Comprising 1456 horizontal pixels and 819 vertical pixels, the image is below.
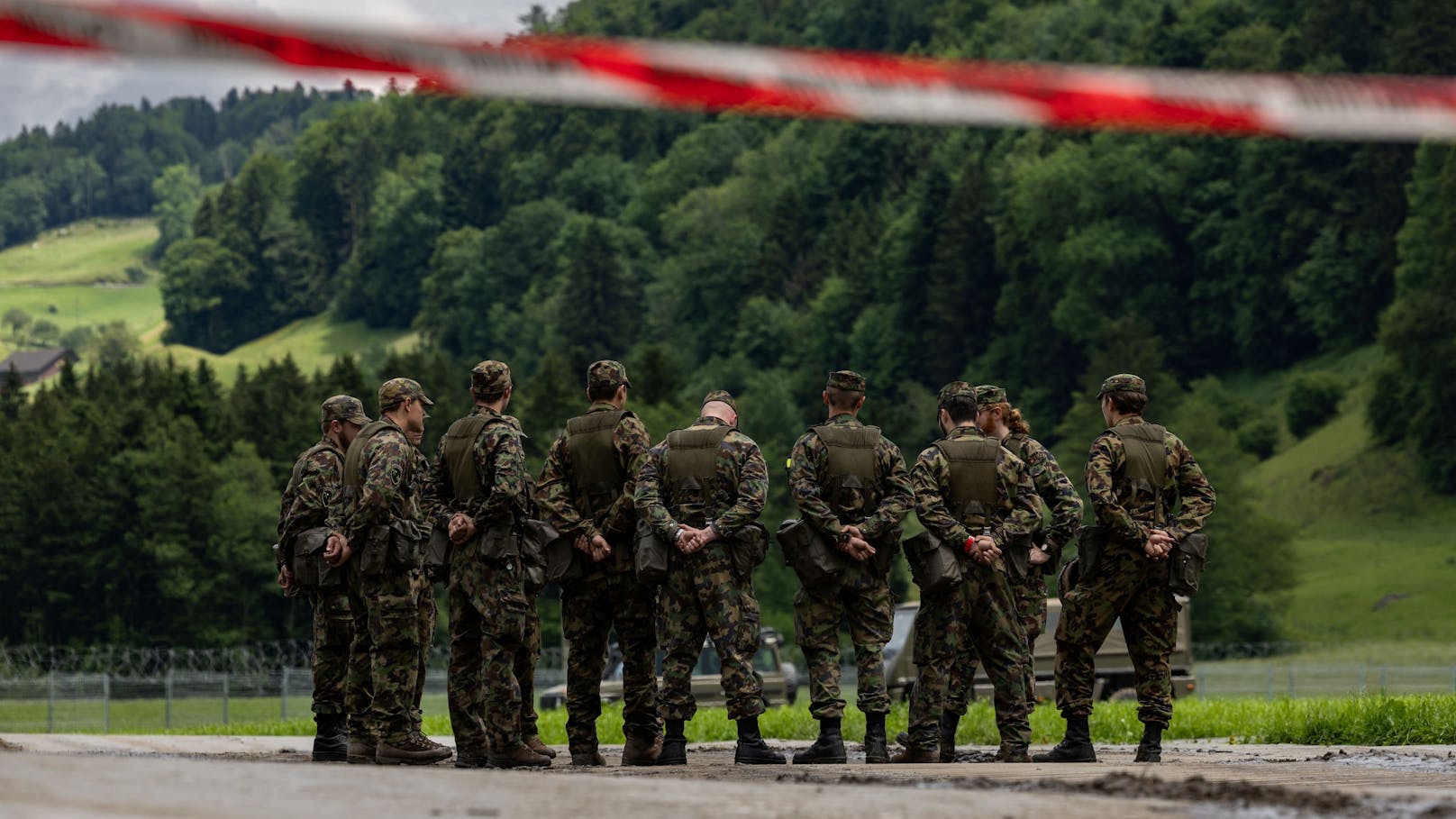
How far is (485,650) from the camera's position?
12188 millimetres


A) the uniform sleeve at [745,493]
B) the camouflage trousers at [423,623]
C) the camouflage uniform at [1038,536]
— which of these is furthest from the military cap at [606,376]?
the camouflage uniform at [1038,536]

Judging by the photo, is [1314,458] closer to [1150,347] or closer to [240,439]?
[1150,347]

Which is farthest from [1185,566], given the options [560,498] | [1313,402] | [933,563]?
[1313,402]

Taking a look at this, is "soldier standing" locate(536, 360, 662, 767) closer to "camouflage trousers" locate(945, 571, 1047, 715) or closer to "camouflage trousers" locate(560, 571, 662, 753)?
"camouflage trousers" locate(560, 571, 662, 753)

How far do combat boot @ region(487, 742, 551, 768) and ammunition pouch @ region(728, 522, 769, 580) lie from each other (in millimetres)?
1501

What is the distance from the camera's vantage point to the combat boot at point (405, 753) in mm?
12242

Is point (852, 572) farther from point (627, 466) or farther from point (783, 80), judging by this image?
point (783, 80)

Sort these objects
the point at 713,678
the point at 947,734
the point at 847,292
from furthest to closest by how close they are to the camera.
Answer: the point at 847,292, the point at 713,678, the point at 947,734

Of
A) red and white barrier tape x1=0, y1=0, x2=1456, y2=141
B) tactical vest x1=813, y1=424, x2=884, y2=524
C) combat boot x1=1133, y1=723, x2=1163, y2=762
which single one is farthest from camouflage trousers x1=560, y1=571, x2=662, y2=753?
red and white barrier tape x1=0, y1=0, x2=1456, y2=141

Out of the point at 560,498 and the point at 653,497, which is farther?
the point at 560,498

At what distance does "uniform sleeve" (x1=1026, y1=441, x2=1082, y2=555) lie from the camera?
535 inches

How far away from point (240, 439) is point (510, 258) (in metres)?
66.7

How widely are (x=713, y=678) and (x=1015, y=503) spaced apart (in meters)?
14.7

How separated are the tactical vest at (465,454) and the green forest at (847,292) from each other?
2233 inches
